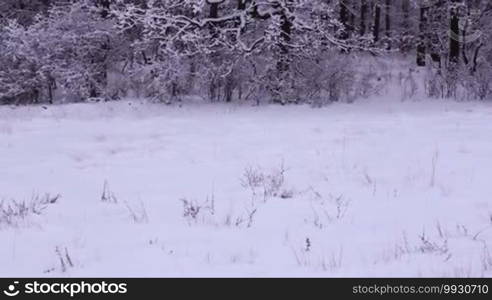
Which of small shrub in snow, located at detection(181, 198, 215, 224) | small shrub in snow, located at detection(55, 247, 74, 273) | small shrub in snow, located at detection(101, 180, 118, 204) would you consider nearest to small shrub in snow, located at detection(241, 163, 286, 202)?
small shrub in snow, located at detection(181, 198, 215, 224)

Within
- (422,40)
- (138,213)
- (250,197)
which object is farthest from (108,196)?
(422,40)

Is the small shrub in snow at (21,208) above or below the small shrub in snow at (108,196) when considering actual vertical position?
below

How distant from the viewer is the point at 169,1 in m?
15.4

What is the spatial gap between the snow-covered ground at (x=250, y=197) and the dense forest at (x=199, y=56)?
392cm

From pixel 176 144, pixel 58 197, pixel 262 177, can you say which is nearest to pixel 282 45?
pixel 176 144

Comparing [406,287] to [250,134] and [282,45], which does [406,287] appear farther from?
[282,45]

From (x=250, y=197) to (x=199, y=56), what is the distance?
9.51 m

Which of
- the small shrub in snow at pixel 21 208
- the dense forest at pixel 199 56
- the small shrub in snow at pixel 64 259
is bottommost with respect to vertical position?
the small shrub in snow at pixel 64 259

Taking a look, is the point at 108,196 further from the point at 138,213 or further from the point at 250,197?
the point at 250,197

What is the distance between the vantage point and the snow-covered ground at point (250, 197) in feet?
15.6

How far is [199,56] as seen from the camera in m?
15.5

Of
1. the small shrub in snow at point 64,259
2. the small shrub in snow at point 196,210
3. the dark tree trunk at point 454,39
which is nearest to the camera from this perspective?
the small shrub in snow at point 64,259

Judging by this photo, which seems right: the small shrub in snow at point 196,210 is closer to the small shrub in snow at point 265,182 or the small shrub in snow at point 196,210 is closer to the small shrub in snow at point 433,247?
the small shrub in snow at point 265,182

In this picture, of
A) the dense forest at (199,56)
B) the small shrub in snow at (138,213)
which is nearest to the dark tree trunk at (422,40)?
the dense forest at (199,56)
